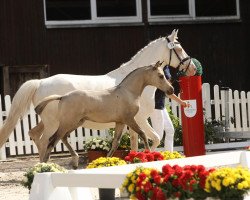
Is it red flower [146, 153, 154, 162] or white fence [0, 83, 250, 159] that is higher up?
red flower [146, 153, 154, 162]

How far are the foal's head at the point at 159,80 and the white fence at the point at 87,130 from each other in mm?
6777

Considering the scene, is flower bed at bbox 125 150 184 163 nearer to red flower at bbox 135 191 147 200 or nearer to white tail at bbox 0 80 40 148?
red flower at bbox 135 191 147 200

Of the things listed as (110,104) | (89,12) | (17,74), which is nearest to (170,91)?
(110,104)

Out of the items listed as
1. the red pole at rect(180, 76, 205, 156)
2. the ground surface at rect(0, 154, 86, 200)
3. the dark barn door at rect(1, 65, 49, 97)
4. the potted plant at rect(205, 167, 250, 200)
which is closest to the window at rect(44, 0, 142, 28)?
the dark barn door at rect(1, 65, 49, 97)

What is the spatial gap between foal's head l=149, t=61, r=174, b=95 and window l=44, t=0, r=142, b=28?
387 inches

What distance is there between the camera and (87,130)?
17672 millimetres

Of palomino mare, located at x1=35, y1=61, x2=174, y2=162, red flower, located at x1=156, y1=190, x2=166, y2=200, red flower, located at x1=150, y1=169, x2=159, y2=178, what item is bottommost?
red flower, located at x1=156, y1=190, x2=166, y2=200

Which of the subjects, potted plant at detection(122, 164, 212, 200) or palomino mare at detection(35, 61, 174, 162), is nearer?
potted plant at detection(122, 164, 212, 200)

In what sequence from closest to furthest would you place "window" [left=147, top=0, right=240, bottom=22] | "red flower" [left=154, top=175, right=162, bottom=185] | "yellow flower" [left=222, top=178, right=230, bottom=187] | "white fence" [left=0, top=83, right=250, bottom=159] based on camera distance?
"yellow flower" [left=222, top=178, right=230, bottom=187], "red flower" [left=154, top=175, right=162, bottom=185], "white fence" [left=0, top=83, right=250, bottom=159], "window" [left=147, top=0, right=240, bottom=22]

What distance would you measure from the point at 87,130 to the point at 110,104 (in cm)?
728

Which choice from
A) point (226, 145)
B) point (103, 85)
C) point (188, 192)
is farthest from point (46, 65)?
point (188, 192)

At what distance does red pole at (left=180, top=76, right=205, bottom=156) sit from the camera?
13.5 metres

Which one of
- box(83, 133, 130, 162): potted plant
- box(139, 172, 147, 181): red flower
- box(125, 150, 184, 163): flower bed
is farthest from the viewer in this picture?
box(83, 133, 130, 162): potted plant

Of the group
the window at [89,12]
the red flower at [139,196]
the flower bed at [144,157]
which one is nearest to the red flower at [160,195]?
the red flower at [139,196]
